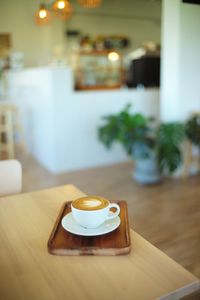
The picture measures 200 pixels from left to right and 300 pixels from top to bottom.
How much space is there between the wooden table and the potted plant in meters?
2.38

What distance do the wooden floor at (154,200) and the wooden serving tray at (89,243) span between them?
117 centimetres

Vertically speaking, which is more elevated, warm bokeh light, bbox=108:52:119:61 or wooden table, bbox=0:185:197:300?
warm bokeh light, bbox=108:52:119:61

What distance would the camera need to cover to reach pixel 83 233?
2.94 feet

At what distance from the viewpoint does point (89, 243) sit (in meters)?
0.87

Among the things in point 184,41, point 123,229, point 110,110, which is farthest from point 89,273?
point 110,110

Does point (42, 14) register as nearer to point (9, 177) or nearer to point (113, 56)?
point (9, 177)

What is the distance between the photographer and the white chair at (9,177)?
1433 mm

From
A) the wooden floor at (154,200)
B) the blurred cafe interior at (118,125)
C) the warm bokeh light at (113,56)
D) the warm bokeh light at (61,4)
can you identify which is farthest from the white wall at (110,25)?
the warm bokeh light at (61,4)

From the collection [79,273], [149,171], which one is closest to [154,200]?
[149,171]

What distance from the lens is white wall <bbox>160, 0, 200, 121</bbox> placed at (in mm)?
3336

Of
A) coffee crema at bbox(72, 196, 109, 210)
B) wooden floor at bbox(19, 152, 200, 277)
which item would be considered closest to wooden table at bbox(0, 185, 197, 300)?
coffee crema at bbox(72, 196, 109, 210)

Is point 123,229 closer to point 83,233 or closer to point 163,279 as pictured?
point 83,233

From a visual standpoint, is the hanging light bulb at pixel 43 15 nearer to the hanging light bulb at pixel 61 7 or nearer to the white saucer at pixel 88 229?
the hanging light bulb at pixel 61 7

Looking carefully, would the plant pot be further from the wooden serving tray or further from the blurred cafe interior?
the wooden serving tray
